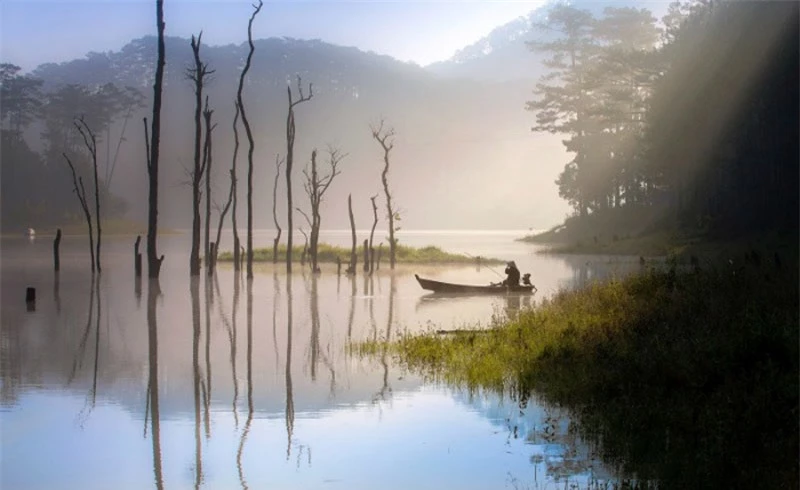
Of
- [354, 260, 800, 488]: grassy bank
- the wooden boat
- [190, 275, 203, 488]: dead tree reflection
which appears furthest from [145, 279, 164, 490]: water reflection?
the wooden boat

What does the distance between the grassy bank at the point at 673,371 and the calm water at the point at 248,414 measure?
497 mm

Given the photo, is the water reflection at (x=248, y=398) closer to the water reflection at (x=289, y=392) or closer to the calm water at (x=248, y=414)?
the calm water at (x=248, y=414)

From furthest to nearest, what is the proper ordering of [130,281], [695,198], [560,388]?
[695,198] → [130,281] → [560,388]

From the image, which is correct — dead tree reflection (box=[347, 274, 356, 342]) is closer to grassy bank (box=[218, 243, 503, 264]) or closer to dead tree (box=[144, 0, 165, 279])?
dead tree (box=[144, 0, 165, 279])

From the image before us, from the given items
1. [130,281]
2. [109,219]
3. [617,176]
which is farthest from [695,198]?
[109,219]

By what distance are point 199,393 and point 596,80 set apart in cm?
6022

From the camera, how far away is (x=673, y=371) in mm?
10586

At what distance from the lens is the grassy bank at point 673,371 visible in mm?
8711

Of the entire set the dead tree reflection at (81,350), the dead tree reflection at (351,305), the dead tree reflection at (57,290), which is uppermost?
the dead tree reflection at (57,290)

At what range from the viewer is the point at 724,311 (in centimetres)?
1288

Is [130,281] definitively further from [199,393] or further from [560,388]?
[560,388]

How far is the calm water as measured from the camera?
8961 millimetres

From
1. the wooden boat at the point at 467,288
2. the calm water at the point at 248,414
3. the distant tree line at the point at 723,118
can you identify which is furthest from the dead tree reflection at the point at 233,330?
the distant tree line at the point at 723,118

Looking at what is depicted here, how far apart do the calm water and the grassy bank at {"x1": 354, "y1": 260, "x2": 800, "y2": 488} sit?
0.50 meters
